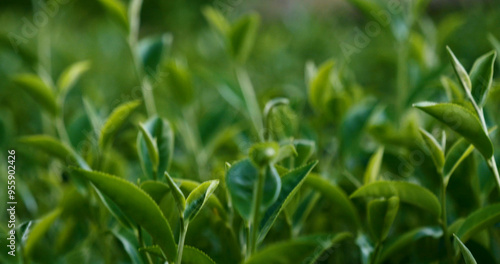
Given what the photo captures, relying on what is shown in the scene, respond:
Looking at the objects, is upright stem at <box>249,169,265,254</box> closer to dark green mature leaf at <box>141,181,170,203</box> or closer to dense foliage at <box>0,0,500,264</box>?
dense foliage at <box>0,0,500,264</box>

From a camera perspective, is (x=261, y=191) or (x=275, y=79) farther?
(x=275, y=79)

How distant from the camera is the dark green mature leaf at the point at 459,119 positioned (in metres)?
0.58

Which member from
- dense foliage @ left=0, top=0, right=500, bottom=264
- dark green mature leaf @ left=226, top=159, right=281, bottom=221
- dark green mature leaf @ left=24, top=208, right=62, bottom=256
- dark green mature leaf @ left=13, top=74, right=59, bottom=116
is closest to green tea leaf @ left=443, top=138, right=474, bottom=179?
dense foliage @ left=0, top=0, right=500, bottom=264

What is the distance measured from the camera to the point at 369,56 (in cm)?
209

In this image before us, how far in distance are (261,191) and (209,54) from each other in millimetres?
1777

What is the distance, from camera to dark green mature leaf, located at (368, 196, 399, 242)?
2.11 feet

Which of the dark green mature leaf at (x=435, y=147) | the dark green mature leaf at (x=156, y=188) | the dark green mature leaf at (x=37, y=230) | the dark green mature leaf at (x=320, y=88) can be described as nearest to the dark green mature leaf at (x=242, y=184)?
the dark green mature leaf at (x=156, y=188)

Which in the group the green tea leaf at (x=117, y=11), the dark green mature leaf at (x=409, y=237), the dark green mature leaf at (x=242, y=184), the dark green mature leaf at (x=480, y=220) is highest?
the green tea leaf at (x=117, y=11)

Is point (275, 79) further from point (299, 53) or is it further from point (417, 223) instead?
point (417, 223)

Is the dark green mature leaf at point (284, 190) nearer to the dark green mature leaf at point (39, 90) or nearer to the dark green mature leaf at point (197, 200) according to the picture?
the dark green mature leaf at point (197, 200)

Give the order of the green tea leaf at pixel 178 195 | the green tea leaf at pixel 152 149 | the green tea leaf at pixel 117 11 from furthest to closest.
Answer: the green tea leaf at pixel 117 11 → the green tea leaf at pixel 152 149 → the green tea leaf at pixel 178 195

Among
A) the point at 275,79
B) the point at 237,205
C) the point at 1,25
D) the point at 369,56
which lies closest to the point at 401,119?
the point at 237,205

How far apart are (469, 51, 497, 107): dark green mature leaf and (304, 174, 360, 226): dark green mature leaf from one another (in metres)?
0.21

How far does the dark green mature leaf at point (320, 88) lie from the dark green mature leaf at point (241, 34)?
0.62ft
